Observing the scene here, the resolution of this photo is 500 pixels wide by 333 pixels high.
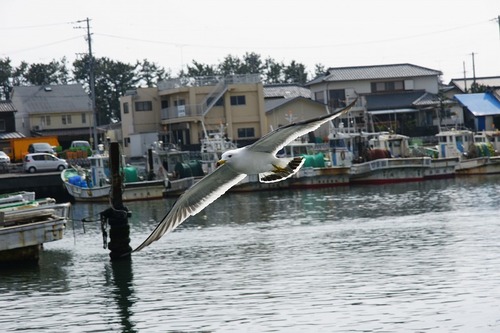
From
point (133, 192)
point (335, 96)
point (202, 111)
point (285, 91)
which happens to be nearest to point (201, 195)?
point (133, 192)

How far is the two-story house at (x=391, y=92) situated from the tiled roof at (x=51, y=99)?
1835 cm

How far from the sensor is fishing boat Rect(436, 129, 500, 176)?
52094mm

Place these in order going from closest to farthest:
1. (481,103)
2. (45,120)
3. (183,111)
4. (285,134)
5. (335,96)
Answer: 1. (285,134)
2. (183,111)
3. (481,103)
4. (335,96)
5. (45,120)

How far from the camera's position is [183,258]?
81.1 ft

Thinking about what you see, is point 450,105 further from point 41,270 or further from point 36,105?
point 41,270

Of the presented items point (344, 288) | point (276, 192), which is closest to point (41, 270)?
point (344, 288)

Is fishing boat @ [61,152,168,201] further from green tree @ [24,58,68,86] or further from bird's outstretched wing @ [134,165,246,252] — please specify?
green tree @ [24,58,68,86]

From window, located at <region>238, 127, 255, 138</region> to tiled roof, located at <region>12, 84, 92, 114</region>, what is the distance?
18.2 m

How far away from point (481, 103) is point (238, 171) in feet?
188

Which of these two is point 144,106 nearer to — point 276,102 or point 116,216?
point 276,102

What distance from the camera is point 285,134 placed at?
40.5 ft

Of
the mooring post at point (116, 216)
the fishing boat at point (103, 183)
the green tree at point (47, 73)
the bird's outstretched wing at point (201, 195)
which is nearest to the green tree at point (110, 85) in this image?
the green tree at point (47, 73)

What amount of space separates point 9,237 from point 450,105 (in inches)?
1920

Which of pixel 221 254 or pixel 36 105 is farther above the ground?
pixel 36 105
